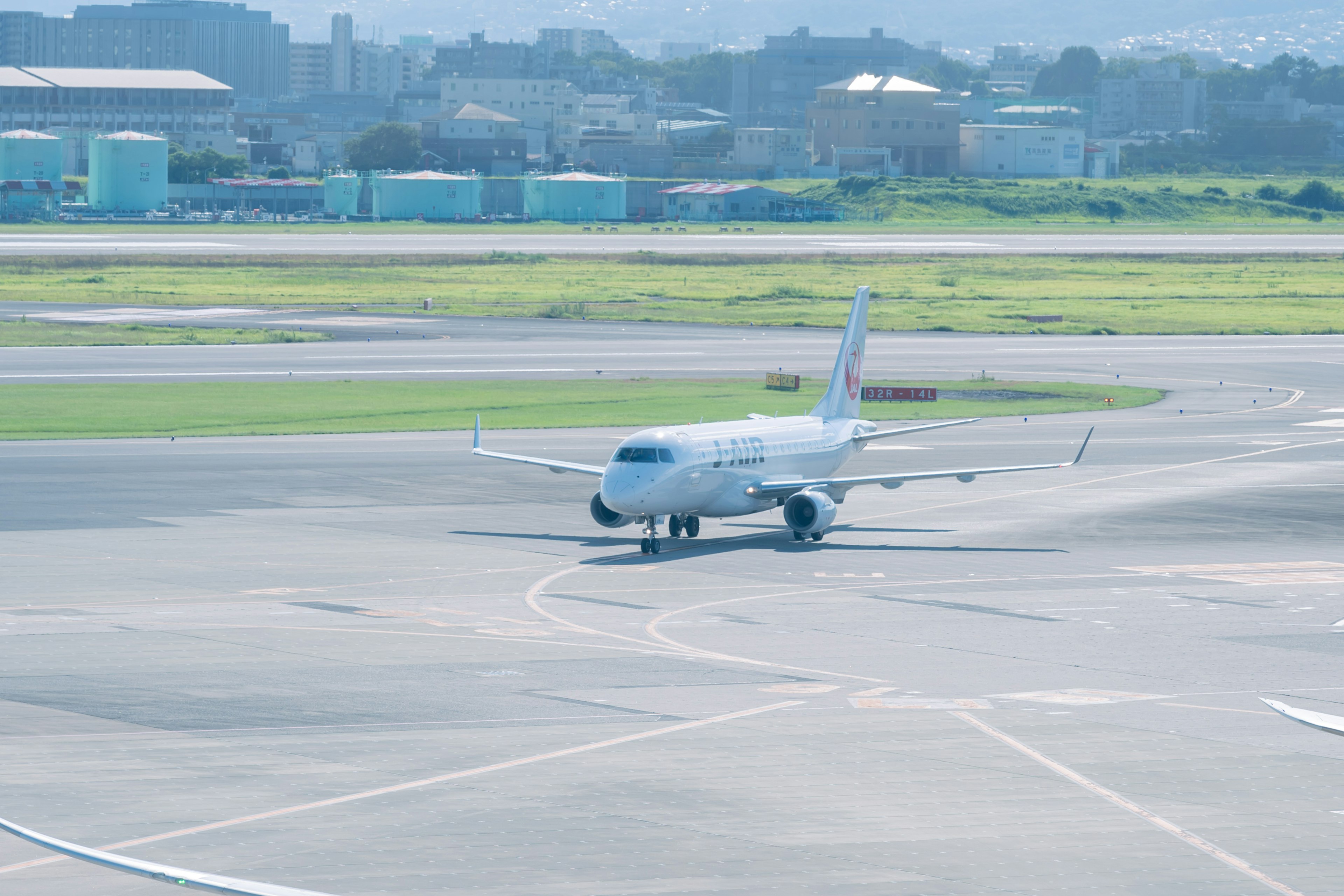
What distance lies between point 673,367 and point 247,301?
58480mm

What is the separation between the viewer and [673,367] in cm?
10412

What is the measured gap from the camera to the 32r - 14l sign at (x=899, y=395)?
291 feet

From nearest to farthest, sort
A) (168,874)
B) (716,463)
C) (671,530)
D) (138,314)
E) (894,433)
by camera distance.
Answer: (168,874) → (716,463) → (671,530) → (894,433) → (138,314)

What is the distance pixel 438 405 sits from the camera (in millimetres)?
87312

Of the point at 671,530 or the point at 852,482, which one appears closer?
the point at 852,482

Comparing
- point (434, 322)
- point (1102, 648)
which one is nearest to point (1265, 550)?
point (1102, 648)

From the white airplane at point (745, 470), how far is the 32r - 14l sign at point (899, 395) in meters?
30.1

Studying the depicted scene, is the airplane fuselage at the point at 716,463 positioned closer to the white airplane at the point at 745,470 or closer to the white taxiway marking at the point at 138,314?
the white airplane at the point at 745,470

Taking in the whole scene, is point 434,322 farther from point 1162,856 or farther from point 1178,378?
point 1162,856

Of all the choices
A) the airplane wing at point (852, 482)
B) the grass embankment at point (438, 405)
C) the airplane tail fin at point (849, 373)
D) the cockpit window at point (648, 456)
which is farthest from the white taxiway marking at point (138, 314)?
the cockpit window at point (648, 456)

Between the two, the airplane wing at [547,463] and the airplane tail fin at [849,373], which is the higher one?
the airplane tail fin at [849,373]

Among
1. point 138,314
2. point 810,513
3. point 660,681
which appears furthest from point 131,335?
point 660,681

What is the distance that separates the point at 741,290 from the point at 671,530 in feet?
374

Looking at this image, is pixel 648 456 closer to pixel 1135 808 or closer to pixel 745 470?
pixel 745 470
